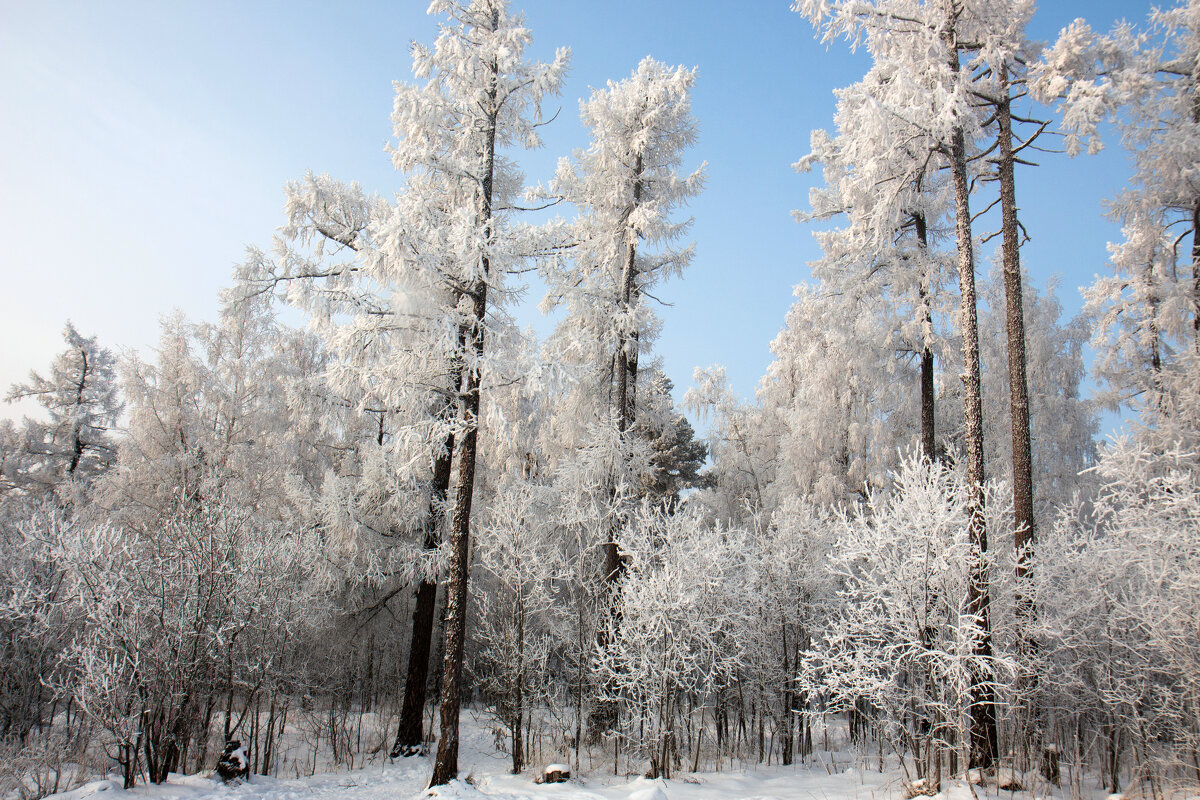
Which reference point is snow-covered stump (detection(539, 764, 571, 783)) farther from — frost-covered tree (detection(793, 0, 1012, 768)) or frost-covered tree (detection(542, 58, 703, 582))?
frost-covered tree (detection(793, 0, 1012, 768))

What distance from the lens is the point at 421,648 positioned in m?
12.1

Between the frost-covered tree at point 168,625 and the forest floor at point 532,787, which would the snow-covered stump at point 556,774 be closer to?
the forest floor at point 532,787

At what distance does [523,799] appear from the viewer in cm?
834

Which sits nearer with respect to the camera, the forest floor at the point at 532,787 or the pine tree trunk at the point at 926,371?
the forest floor at the point at 532,787

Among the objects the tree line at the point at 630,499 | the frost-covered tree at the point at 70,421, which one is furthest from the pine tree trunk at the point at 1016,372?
the frost-covered tree at the point at 70,421

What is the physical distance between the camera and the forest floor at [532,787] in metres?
8.16

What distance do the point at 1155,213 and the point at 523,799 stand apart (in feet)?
55.3

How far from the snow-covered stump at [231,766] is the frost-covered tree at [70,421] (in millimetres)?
18869

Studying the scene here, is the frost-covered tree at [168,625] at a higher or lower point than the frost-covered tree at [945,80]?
lower

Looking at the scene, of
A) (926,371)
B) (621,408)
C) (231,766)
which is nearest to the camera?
(231,766)

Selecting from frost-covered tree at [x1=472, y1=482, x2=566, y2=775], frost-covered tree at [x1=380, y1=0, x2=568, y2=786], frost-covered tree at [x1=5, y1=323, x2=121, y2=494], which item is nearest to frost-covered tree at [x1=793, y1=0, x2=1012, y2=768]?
frost-covered tree at [x1=380, y1=0, x2=568, y2=786]

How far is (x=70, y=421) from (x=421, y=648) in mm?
20959

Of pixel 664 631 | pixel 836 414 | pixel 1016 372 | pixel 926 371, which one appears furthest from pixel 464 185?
pixel 836 414

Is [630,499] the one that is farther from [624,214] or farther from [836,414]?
[836,414]
